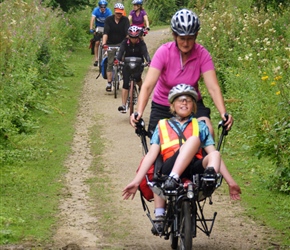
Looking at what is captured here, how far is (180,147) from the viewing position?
23.0 ft

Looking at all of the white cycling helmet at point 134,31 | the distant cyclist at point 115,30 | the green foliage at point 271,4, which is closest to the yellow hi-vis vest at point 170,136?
the white cycling helmet at point 134,31

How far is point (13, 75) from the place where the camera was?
14195 millimetres

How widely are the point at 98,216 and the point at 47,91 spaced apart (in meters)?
8.82

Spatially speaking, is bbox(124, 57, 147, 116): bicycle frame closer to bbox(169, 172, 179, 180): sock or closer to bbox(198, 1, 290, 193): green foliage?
bbox(198, 1, 290, 193): green foliage

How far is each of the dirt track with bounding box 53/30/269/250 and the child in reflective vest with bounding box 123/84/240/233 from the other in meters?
0.77

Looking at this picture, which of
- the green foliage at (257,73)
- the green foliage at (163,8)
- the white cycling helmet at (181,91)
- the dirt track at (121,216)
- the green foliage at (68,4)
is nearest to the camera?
the white cycling helmet at (181,91)

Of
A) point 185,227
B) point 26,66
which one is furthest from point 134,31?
point 185,227

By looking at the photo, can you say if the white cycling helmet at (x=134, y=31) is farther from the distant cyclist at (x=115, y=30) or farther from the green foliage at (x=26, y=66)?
the distant cyclist at (x=115, y=30)

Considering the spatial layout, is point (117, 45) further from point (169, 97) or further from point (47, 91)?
point (169, 97)

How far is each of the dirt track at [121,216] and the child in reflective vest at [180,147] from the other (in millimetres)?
773

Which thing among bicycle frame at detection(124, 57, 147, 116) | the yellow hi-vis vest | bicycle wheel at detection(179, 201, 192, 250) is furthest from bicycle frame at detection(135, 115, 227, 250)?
bicycle frame at detection(124, 57, 147, 116)

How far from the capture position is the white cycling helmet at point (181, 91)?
23.7ft

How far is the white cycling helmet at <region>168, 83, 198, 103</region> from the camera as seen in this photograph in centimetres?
724

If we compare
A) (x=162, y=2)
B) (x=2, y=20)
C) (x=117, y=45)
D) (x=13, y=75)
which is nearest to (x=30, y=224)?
(x=13, y=75)
